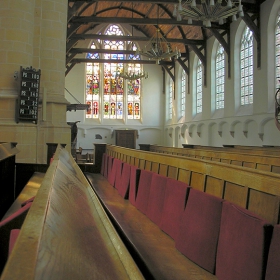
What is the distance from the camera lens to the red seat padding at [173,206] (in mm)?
2438

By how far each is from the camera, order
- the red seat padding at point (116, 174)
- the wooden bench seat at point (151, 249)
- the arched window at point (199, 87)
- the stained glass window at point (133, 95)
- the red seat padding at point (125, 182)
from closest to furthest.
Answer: the wooden bench seat at point (151, 249), the red seat padding at point (125, 182), the red seat padding at point (116, 174), the arched window at point (199, 87), the stained glass window at point (133, 95)

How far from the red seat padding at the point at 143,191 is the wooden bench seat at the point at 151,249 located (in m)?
0.07

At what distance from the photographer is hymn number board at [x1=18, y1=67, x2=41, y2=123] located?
20.3 ft

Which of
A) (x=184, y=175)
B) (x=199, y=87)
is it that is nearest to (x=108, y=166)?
(x=184, y=175)

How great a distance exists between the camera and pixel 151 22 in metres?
12.9

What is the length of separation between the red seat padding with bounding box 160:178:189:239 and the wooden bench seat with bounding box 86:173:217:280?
75 millimetres

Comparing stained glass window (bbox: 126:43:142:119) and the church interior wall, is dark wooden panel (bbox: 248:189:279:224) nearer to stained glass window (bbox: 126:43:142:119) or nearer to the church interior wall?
the church interior wall

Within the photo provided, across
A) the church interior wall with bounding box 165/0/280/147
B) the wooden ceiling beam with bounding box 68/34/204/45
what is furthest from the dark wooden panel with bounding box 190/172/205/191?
the wooden ceiling beam with bounding box 68/34/204/45

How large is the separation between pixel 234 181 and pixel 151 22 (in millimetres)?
11908

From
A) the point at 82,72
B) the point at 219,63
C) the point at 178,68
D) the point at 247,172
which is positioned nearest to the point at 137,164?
the point at 247,172

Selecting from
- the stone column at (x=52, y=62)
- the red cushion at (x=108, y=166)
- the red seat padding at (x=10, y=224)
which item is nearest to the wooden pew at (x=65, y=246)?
the red seat padding at (x=10, y=224)

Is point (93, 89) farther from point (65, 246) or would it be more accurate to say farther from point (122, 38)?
point (65, 246)

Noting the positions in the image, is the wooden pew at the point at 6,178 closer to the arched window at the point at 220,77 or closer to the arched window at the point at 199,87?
the arched window at the point at 220,77

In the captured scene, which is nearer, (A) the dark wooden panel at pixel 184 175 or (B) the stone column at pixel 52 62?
(A) the dark wooden panel at pixel 184 175
